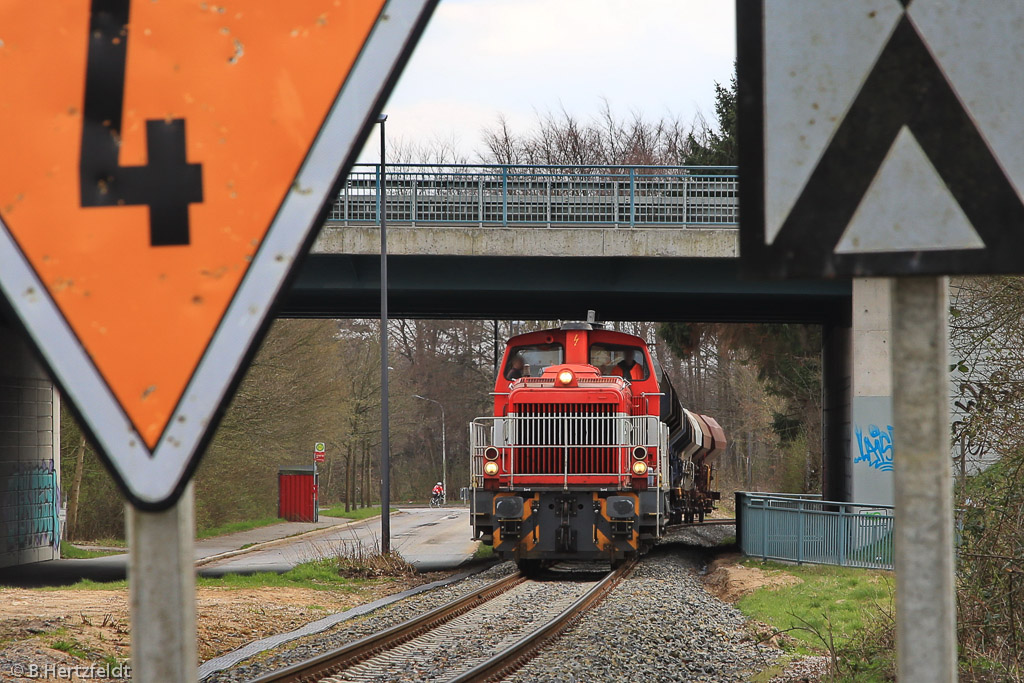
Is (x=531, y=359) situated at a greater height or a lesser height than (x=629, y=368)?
greater

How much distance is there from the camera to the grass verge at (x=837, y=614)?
812 cm

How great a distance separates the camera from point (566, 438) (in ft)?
55.7

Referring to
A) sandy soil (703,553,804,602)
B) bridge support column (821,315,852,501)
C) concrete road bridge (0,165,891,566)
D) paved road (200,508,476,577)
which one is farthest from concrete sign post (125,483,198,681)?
bridge support column (821,315,852,501)

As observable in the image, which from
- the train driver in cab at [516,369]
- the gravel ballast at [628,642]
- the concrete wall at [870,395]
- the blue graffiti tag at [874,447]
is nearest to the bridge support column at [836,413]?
the concrete wall at [870,395]

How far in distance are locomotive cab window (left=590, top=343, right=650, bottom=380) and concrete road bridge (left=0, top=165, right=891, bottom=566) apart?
7.05 feet

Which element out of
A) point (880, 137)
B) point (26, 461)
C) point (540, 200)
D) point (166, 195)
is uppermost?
point (540, 200)

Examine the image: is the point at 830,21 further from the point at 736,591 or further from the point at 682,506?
the point at 682,506

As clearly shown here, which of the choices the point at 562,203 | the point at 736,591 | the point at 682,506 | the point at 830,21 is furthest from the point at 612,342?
the point at 830,21

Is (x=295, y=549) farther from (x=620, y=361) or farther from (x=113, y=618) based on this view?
(x=113, y=618)

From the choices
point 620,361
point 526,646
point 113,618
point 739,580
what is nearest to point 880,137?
point 526,646

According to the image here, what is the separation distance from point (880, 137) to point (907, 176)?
3.2 inches

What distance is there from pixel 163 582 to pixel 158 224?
0.55 metres

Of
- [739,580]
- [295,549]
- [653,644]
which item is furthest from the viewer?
[295,549]

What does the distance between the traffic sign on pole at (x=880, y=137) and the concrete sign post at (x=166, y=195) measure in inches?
25.5
